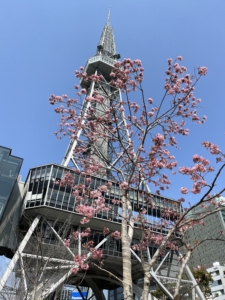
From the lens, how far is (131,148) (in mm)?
8570

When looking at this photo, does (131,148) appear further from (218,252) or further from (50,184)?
(218,252)

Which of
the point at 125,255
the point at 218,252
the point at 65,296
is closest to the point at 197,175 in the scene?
the point at 125,255

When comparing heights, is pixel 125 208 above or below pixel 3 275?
below

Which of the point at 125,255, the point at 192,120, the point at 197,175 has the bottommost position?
the point at 125,255

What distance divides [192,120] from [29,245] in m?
22.9

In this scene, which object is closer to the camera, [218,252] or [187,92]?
[187,92]

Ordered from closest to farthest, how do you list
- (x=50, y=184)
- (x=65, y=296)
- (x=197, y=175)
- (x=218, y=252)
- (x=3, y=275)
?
1. (x=197, y=175)
2. (x=3, y=275)
3. (x=50, y=184)
4. (x=65, y=296)
5. (x=218, y=252)

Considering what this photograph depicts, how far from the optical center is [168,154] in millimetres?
8961

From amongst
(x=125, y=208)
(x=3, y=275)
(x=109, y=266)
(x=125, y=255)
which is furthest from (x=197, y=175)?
(x=109, y=266)

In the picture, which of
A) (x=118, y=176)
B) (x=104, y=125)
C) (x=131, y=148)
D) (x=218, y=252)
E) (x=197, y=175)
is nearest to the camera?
(x=197, y=175)

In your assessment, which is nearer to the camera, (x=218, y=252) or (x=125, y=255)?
(x=125, y=255)

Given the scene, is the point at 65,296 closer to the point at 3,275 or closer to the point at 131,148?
the point at 3,275

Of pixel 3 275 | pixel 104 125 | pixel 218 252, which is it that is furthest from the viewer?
pixel 218 252

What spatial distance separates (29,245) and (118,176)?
71.0ft
